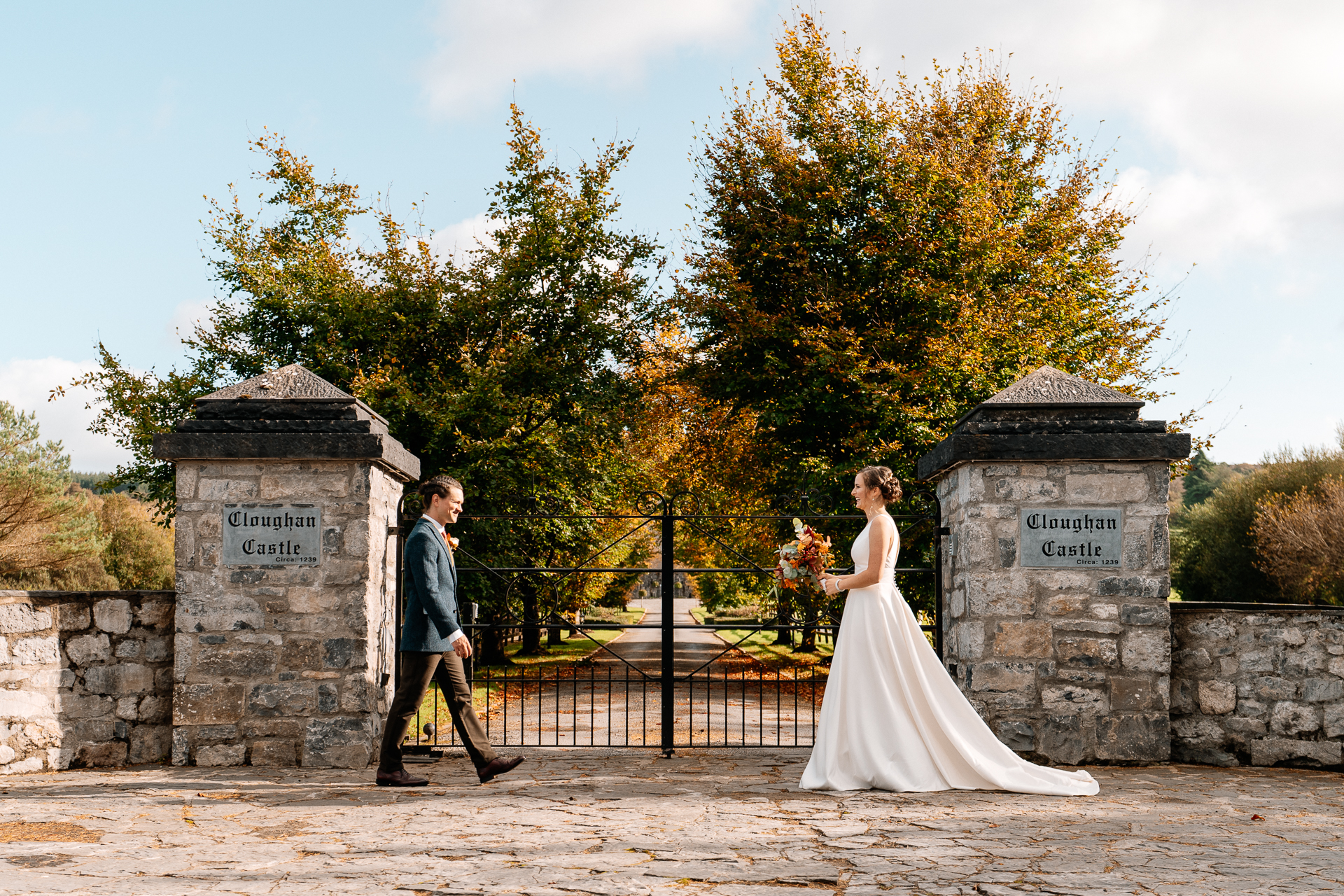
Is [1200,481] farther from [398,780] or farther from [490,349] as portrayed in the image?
[398,780]

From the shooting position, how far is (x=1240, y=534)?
30.9 metres

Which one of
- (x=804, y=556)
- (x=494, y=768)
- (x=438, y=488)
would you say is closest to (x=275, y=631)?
(x=438, y=488)

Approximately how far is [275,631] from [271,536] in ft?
2.13

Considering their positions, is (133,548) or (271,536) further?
(133,548)

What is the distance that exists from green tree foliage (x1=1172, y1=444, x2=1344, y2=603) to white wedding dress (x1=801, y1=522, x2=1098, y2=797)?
26623 mm

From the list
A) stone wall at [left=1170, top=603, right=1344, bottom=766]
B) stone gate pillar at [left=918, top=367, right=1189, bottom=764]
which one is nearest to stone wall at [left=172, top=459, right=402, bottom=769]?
stone gate pillar at [left=918, top=367, right=1189, bottom=764]

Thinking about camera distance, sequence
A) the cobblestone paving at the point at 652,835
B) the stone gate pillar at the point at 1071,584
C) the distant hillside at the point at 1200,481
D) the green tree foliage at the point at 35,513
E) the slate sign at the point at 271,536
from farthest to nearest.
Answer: the distant hillside at the point at 1200,481, the green tree foliage at the point at 35,513, the slate sign at the point at 271,536, the stone gate pillar at the point at 1071,584, the cobblestone paving at the point at 652,835

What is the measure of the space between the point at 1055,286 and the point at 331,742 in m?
13.0

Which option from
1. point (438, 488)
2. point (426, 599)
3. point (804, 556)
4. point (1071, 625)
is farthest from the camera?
point (1071, 625)

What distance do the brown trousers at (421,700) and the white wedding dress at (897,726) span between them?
198 cm

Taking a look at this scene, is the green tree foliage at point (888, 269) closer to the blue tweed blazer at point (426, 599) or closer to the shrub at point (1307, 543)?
the blue tweed blazer at point (426, 599)

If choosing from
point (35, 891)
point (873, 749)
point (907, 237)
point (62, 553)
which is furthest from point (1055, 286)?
point (62, 553)

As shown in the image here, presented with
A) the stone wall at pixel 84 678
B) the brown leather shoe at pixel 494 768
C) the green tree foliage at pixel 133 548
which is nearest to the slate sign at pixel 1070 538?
the brown leather shoe at pixel 494 768

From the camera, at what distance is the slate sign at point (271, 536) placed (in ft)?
22.2
